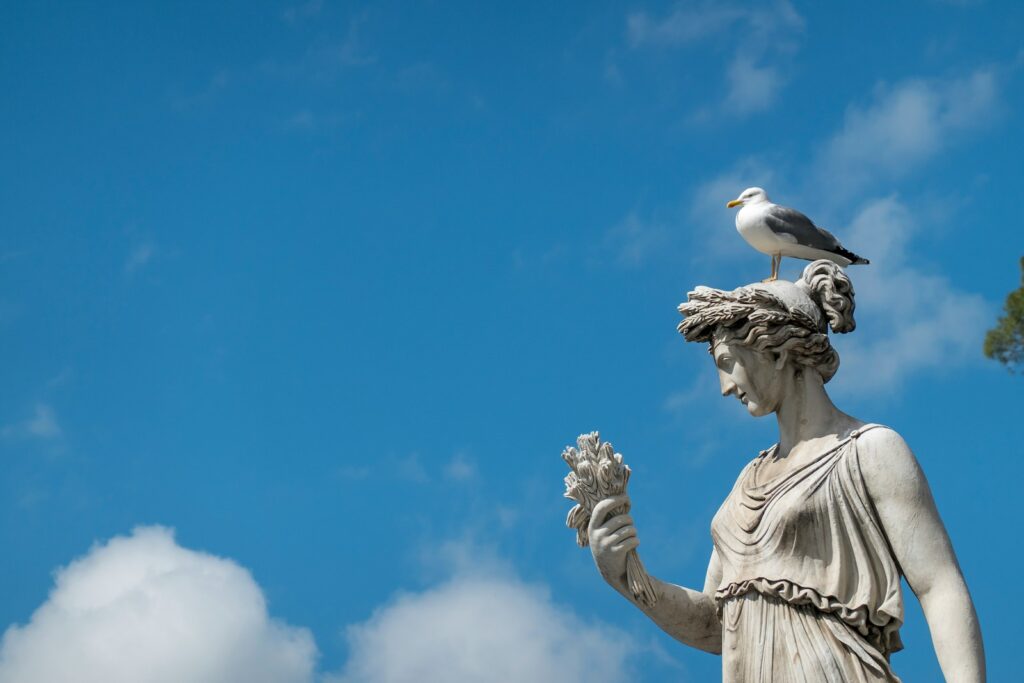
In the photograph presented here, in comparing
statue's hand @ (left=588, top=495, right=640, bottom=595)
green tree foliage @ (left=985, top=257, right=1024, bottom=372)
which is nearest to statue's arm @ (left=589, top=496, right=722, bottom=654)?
statue's hand @ (left=588, top=495, right=640, bottom=595)

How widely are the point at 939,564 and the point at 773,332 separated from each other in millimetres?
1440

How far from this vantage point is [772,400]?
Result: 8.16 m

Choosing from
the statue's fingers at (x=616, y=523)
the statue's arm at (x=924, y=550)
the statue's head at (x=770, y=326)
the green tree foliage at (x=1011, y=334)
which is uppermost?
the green tree foliage at (x=1011, y=334)

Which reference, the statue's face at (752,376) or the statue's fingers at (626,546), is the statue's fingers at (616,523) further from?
the statue's face at (752,376)

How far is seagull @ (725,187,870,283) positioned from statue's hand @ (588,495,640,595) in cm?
169

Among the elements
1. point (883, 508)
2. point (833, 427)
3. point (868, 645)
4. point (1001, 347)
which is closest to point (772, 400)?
point (833, 427)

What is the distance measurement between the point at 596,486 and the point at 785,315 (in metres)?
1.34

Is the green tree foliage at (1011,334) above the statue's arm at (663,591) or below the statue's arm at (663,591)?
above

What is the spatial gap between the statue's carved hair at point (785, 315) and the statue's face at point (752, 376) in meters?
0.05

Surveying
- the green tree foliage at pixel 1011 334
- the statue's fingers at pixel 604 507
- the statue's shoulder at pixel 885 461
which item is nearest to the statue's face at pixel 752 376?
the statue's shoulder at pixel 885 461

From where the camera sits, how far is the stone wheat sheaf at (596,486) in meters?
8.09

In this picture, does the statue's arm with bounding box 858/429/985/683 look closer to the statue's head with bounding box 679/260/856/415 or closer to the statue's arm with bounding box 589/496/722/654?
the statue's head with bounding box 679/260/856/415

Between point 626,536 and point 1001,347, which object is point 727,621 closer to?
point 626,536

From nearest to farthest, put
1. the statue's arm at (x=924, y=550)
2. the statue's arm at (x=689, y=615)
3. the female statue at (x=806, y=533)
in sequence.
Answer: the statue's arm at (x=924, y=550) → the female statue at (x=806, y=533) → the statue's arm at (x=689, y=615)
